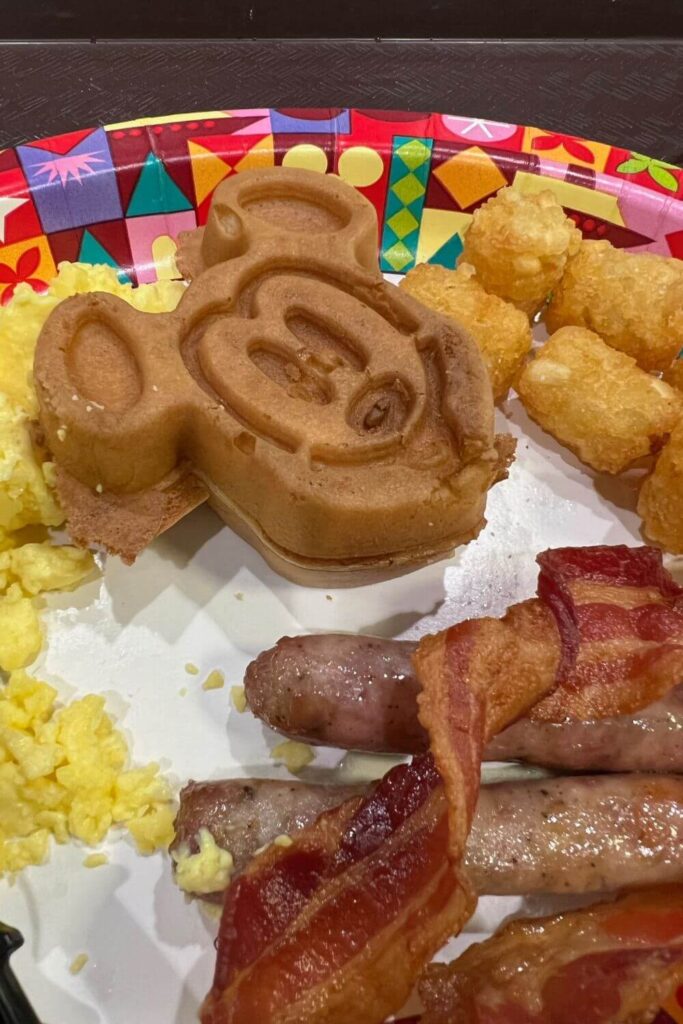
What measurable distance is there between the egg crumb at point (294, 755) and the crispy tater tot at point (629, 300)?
5.50 feet

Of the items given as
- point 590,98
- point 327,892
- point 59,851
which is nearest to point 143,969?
point 59,851

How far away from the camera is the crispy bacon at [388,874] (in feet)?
5.46

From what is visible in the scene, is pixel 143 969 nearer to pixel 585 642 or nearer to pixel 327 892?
pixel 327 892

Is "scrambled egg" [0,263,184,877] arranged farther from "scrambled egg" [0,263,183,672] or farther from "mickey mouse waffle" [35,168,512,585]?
"mickey mouse waffle" [35,168,512,585]

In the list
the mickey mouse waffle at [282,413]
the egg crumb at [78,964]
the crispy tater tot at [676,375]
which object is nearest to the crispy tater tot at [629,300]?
the crispy tater tot at [676,375]

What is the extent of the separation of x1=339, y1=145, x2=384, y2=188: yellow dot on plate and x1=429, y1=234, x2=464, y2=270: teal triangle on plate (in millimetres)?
355

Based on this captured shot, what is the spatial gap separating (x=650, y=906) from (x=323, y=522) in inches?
45.9

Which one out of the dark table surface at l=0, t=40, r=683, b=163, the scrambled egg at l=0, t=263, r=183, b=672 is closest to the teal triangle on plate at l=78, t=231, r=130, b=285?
the scrambled egg at l=0, t=263, r=183, b=672

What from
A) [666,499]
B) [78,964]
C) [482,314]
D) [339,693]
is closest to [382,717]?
[339,693]

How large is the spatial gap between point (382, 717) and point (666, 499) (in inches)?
44.2

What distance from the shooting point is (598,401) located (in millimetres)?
2547

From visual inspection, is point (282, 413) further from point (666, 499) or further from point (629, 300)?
point (629, 300)

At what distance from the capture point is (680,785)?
197 cm

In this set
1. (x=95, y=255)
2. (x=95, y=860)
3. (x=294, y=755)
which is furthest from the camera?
(x=95, y=255)
